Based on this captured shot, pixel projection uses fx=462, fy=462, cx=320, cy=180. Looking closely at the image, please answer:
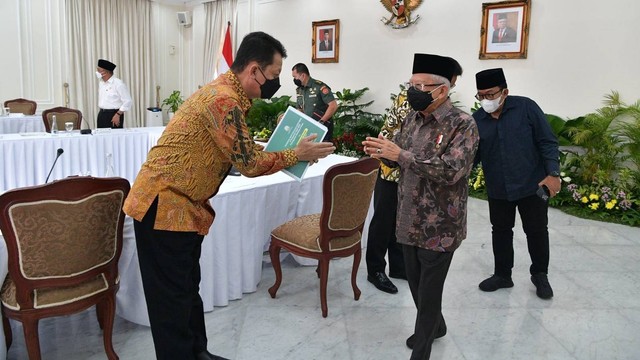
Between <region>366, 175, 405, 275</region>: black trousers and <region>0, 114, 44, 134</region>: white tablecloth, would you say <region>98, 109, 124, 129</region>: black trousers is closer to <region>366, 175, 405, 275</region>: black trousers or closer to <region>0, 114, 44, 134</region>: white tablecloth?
<region>0, 114, 44, 134</region>: white tablecloth

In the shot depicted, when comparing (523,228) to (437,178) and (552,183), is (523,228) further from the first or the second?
(437,178)

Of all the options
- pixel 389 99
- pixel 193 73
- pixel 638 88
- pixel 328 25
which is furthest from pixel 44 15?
pixel 638 88

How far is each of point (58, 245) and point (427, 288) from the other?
5.05 feet

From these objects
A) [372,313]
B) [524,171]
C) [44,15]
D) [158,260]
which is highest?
[44,15]

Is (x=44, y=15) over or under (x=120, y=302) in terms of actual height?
over

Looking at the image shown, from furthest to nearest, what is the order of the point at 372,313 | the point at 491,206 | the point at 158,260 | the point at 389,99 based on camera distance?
the point at 389,99, the point at 491,206, the point at 372,313, the point at 158,260

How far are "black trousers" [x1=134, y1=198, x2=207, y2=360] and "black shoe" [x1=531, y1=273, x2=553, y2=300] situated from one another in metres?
Result: 2.27

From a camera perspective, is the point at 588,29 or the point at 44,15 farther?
the point at 44,15

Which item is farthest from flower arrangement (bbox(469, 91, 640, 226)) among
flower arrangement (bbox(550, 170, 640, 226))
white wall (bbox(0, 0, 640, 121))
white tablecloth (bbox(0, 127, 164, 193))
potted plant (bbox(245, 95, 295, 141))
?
white tablecloth (bbox(0, 127, 164, 193))

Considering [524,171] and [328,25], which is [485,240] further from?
[328,25]

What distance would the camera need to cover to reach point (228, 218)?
8.86 ft

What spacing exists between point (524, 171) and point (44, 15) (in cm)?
864

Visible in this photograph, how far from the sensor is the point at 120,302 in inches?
96.0

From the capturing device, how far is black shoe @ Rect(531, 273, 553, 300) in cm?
302
